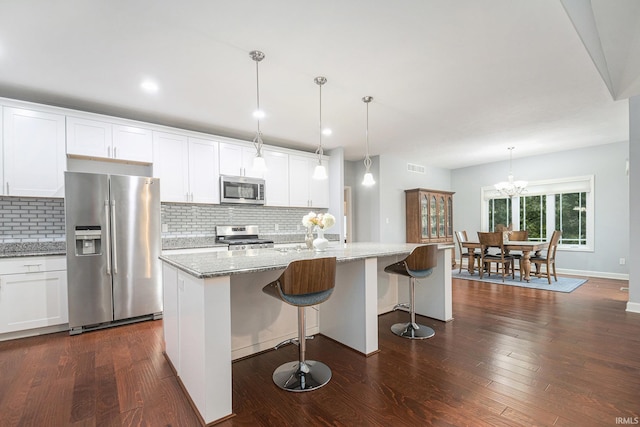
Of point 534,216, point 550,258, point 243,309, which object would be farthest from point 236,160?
point 534,216

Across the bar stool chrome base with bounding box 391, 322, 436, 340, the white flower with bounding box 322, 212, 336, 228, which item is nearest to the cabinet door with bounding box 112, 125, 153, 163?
the white flower with bounding box 322, 212, 336, 228

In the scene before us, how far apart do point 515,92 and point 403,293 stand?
2637mm

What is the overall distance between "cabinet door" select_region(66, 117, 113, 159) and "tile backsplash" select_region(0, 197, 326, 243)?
27.6 inches

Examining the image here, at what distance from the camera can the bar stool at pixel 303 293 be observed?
6.11 ft

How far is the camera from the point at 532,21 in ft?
6.88

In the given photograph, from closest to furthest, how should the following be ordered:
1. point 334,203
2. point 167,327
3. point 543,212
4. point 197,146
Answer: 1. point 167,327
2. point 197,146
3. point 334,203
4. point 543,212

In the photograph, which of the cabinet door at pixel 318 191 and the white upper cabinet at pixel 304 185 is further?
the cabinet door at pixel 318 191

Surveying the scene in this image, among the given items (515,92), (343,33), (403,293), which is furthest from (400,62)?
(403,293)

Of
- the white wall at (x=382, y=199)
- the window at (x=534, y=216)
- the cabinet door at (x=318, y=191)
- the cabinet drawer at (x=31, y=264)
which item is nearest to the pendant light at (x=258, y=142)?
the cabinet door at (x=318, y=191)

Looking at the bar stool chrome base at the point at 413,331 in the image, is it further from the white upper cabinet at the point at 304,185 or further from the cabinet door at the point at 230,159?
the cabinet door at the point at 230,159

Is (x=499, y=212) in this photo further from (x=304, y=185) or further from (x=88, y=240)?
(x=88, y=240)

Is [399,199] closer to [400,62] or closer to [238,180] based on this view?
[238,180]

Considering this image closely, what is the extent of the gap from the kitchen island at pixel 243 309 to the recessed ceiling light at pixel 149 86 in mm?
1757

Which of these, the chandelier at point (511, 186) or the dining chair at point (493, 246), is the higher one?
the chandelier at point (511, 186)
